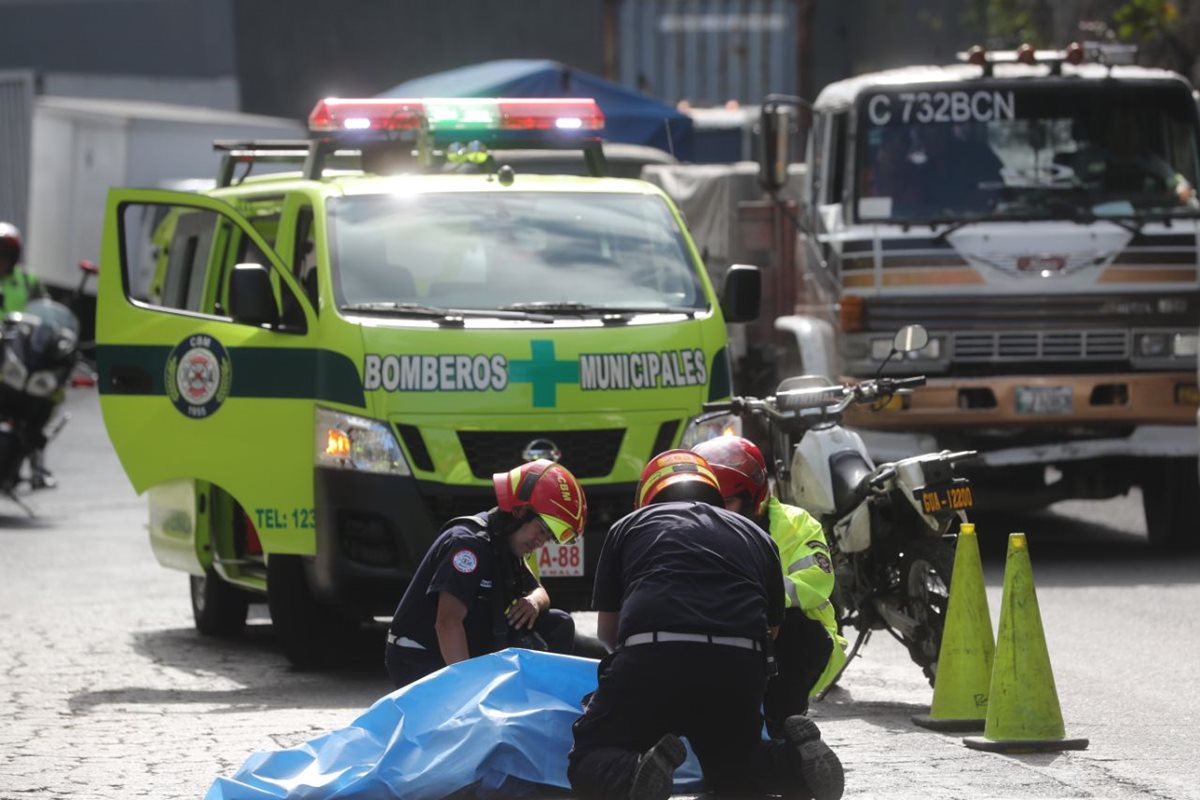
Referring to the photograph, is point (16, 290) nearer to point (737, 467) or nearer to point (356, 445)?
point (356, 445)

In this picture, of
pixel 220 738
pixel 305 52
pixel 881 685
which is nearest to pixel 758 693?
pixel 220 738

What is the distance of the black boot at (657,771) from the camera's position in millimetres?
6711

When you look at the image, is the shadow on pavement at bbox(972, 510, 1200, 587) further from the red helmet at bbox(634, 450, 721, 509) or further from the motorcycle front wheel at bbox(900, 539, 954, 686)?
the red helmet at bbox(634, 450, 721, 509)

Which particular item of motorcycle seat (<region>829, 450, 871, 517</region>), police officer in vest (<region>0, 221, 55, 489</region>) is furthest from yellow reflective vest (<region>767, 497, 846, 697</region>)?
police officer in vest (<region>0, 221, 55, 489</region>)

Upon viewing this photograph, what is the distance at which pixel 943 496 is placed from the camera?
9141mm

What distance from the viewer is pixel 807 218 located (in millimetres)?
15047

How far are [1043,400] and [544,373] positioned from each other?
180 inches

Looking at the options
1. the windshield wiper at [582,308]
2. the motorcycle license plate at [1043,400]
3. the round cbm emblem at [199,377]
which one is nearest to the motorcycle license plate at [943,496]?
the windshield wiper at [582,308]

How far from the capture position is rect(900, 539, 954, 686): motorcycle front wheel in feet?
30.2

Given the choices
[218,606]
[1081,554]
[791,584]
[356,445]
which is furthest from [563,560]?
[1081,554]

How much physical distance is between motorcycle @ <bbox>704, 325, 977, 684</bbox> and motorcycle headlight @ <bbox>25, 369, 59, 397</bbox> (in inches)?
351

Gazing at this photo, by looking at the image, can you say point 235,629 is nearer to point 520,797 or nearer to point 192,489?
point 192,489

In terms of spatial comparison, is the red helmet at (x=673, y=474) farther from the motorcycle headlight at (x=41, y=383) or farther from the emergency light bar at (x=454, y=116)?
the motorcycle headlight at (x=41, y=383)

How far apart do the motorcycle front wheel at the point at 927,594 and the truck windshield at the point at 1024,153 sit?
479cm
